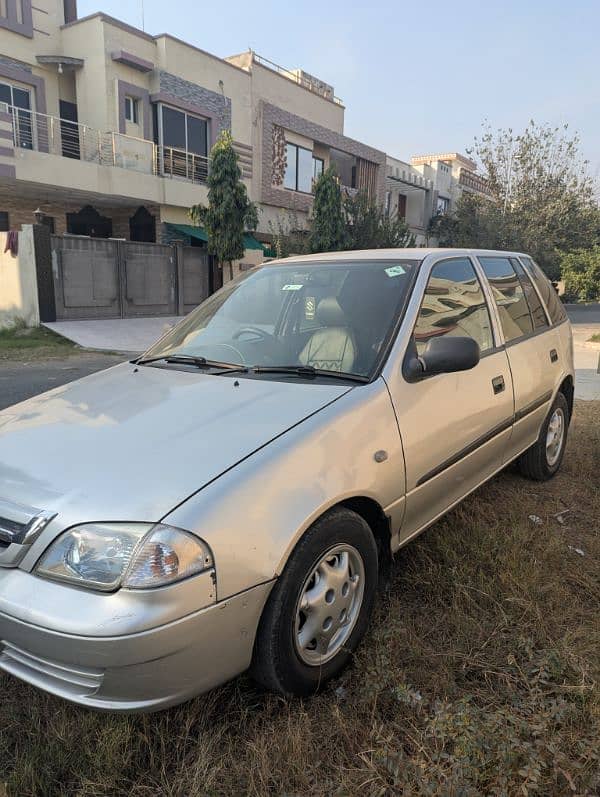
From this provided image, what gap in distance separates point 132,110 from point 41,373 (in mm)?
13409

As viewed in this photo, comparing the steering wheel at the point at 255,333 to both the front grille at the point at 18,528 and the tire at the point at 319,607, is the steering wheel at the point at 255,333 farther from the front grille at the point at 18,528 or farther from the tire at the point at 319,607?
the front grille at the point at 18,528

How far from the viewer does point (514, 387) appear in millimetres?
3553

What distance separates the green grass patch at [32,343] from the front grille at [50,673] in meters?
11.0

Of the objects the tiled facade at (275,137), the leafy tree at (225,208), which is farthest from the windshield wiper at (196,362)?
the tiled facade at (275,137)

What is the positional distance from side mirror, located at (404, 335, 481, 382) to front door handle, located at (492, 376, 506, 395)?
28.0 inches

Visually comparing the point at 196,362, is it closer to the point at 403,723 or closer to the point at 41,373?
the point at 403,723

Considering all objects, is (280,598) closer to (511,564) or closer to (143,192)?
(511,564)

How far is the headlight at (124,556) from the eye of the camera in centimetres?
174

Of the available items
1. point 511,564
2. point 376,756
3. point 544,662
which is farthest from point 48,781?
point 511,564

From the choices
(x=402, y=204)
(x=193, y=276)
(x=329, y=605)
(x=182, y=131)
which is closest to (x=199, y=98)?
(x=182, y=131)

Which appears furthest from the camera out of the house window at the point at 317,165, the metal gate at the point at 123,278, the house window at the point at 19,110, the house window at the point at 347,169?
the house window at the point at 347,169

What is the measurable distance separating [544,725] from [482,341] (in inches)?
80.6

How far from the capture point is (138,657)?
1.70 m

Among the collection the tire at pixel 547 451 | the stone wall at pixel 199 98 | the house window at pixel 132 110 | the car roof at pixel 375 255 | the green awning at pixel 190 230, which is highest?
the stone wall at pixel 199 98
